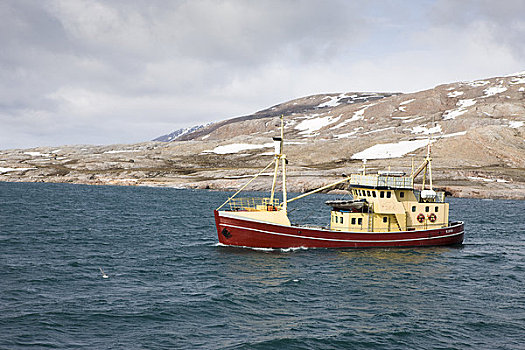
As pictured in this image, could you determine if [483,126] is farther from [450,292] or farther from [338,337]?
[338,337]

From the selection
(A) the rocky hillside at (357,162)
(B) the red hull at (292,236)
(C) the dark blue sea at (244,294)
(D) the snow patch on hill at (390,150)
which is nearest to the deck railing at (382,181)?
(B) the red hull at (292,236)

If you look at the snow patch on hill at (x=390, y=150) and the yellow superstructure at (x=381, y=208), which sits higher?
the snow patch on hill at (x=390, y=150)

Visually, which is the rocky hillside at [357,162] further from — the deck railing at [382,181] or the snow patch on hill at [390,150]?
the deck railing at [382,181]

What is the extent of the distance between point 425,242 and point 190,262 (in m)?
23.8

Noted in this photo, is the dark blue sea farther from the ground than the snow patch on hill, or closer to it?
closer to it

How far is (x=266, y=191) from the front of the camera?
12175 centimetres

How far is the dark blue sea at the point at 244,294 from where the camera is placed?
21.4 meters

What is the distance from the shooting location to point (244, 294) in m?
28.1

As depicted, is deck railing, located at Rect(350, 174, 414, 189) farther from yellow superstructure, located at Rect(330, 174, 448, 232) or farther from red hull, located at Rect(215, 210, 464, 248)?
red hull, located at Rect(215, 210, 464, 248)

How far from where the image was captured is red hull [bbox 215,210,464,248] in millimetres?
40125

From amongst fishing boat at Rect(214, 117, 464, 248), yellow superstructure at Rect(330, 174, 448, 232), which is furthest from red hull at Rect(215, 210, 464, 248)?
yellow superstructure at Rect(330, 174, 448, 232)

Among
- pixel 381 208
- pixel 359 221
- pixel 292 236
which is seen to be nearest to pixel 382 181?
pixel 381 208

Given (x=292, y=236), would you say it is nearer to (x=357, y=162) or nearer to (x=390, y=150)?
(x=357, y=162)

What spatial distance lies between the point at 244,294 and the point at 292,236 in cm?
1315
